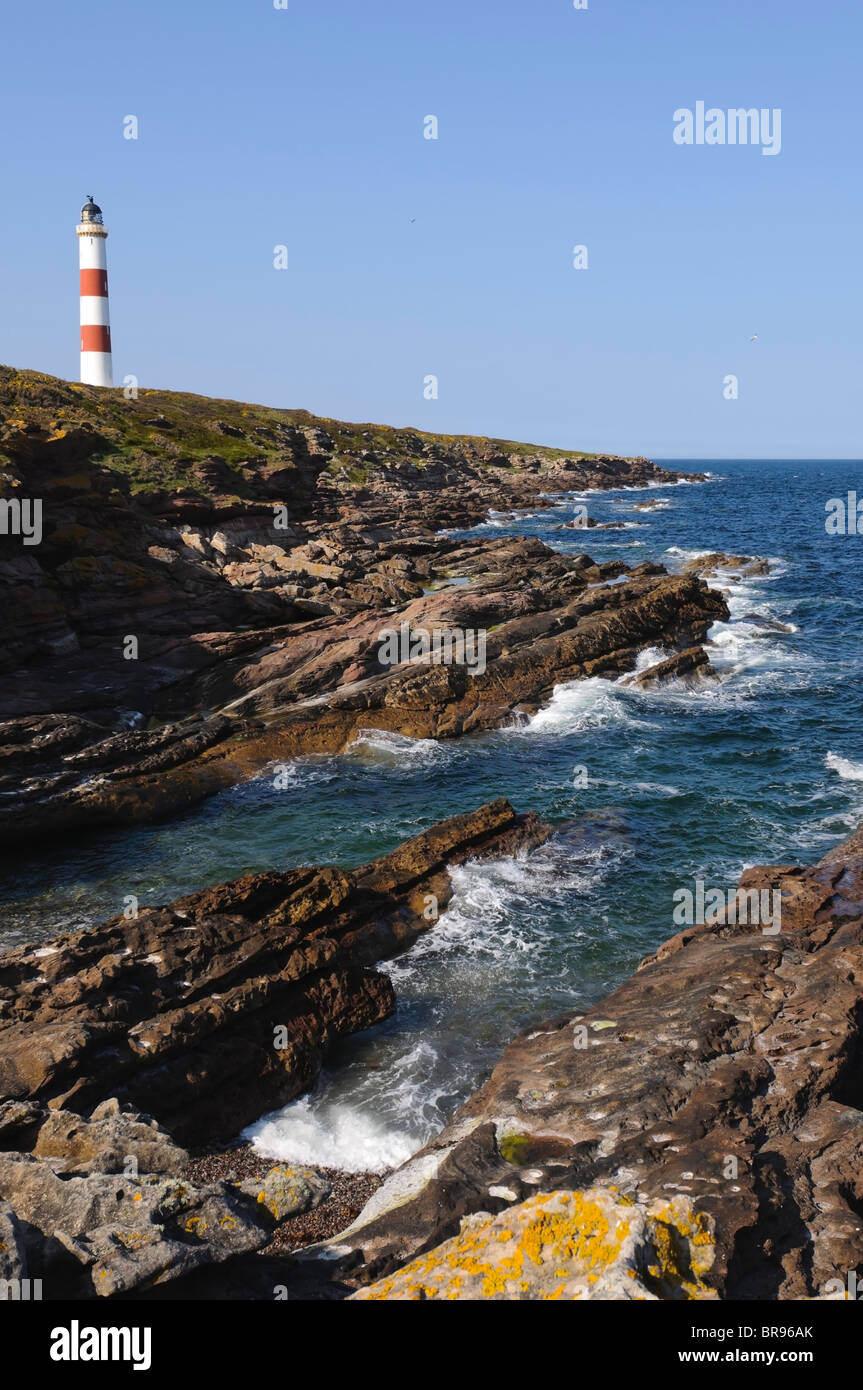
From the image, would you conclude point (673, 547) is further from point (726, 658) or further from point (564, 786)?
point (564, 786)

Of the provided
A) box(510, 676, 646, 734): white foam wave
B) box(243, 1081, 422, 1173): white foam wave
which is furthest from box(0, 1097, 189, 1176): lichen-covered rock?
box(510, 676, 646, 734): white foam wave

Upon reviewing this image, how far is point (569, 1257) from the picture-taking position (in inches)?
387

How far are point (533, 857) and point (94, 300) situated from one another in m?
106

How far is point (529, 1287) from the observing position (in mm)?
9555

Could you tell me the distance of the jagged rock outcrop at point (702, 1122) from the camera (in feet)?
38.9

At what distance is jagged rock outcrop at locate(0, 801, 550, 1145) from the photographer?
1772 centimetres

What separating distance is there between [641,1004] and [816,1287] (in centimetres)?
763

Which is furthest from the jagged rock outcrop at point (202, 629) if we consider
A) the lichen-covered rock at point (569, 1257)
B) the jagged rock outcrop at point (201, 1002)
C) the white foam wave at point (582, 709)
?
the lichen-covered rock at point (569, 1257)

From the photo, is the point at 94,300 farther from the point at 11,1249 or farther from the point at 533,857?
the point at 11,1249

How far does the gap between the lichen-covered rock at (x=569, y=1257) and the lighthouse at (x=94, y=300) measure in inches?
4664

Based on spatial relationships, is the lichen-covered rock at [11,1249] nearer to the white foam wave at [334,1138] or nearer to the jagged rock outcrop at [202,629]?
the white foam wave at [334,1138]

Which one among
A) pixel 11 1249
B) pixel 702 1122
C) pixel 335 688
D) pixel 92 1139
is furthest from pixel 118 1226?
pixel 335 688

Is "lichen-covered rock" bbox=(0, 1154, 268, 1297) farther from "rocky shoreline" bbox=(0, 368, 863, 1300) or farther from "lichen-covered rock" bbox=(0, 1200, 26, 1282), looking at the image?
"lichen-covered rock" bbox=(0, 1200, 26, 1282)
